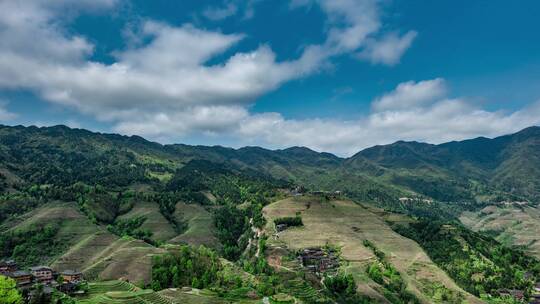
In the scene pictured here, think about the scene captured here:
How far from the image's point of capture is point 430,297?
113875 millimetres

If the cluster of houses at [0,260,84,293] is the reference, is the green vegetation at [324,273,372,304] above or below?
below

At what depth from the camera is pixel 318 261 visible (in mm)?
121188

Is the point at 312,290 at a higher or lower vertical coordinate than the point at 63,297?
lower

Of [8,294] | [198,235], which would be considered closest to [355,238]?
[198,235]

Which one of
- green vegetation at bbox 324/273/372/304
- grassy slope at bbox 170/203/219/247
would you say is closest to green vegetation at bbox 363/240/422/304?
green vegetation at bbox 324/273/372/304

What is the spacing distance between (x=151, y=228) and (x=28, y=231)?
50.0 m

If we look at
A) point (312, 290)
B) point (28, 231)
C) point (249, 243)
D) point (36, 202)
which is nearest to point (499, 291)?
point (312, 290)

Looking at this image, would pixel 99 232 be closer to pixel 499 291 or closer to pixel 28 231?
pixel 28 231

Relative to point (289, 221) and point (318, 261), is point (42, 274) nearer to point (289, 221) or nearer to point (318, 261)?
point (318, 261)

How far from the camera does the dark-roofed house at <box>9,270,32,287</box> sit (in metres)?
73.4

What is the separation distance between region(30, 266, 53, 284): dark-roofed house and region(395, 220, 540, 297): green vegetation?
393ft

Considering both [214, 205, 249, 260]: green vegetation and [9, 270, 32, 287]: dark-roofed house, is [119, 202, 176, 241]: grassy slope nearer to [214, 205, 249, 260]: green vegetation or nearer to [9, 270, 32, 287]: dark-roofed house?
[214, 205, 249, 260]: green vegetation

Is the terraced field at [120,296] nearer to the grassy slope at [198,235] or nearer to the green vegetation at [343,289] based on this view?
the green vegetation at [343,289]

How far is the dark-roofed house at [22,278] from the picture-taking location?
73.4 m
